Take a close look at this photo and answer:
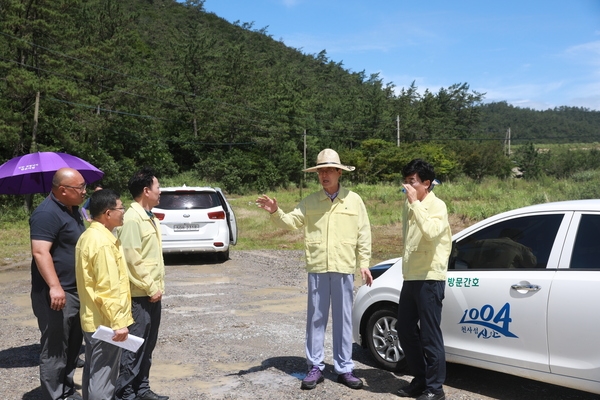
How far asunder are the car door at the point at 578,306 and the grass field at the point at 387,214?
1167 centimetres

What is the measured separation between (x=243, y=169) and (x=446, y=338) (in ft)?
191

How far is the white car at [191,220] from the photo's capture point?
12.8m

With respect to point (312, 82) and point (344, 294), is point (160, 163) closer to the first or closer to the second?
point (312, 82)

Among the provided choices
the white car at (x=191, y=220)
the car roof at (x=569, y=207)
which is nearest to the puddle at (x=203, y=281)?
the white car at (x=191, y=220)

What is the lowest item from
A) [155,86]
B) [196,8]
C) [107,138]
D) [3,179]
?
[3,179]

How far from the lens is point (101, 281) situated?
12.5 feet

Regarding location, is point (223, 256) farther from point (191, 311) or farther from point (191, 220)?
point (191, 311)

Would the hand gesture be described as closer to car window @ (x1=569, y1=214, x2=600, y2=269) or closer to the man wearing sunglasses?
the man wearing sunglasses

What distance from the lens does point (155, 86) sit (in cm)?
5572

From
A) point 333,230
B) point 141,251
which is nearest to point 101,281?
point 141,251

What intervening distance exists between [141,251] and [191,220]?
8507mm

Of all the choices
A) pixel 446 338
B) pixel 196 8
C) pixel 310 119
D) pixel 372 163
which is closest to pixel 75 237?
pixel 446 338

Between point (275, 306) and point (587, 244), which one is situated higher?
point (587, 244)

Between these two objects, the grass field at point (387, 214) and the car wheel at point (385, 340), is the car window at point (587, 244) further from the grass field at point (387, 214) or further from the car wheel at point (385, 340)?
the grass field at point (387, 214)
